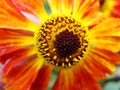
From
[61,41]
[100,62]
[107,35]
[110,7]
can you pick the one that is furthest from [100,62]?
[110,7]

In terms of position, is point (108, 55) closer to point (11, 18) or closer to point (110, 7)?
point (11, 18)

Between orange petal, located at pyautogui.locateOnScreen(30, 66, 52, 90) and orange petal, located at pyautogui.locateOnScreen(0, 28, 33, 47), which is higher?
orange petal, located at pyautogui.locateOnScreen(0, 28, 33, 47)

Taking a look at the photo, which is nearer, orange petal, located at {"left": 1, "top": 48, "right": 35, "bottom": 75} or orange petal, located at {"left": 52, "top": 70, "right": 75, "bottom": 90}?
orange petal, located at {"left": 1, "top": 48, "right": 35, "bottom": 75}

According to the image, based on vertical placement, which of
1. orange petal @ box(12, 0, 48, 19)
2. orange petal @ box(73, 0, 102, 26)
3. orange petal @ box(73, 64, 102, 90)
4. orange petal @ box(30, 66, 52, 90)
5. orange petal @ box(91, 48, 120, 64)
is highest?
orange petal @ box(12, 0, 48, 19)

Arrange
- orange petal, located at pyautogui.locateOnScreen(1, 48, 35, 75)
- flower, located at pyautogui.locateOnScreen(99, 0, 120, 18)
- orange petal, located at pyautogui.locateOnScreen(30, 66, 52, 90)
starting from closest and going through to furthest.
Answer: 1. orange petal, located at pyautogui.locateOnScreen(1, 48, 35, 75)
2. orange petal, located at pyautogui.locateOnScreen(30, 66, 52, 90)
3. flower, located at pyautogui.locateOnScreen(99, 0, 120, 18)

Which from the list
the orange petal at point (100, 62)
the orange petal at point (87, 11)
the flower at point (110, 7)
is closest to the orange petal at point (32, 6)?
the orange petal at point (87, 11)

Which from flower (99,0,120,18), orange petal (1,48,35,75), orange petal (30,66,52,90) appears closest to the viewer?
orange petal (1,48,35,75)

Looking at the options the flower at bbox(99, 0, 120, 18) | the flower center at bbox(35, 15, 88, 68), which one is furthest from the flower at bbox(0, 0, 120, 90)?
the flower at bbox(99, 0, 120, 18)

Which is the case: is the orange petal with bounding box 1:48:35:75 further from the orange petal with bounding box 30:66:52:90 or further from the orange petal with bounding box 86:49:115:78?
the orange petal with bounding box 86:49:115:78
